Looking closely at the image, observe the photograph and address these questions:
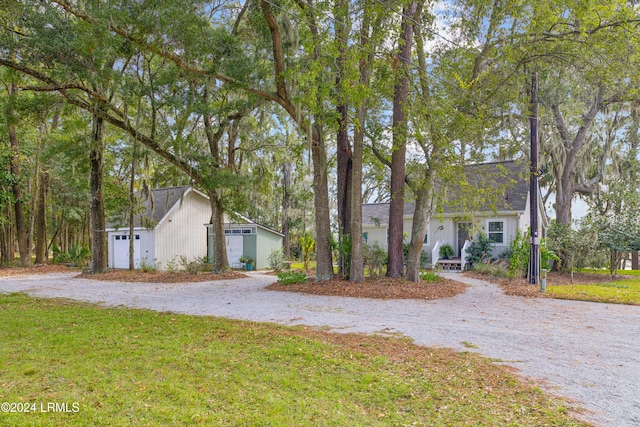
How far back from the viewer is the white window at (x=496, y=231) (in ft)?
59.4

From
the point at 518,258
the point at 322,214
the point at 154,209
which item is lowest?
the point at 518,258

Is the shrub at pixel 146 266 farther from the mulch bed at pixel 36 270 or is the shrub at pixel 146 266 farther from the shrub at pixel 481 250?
the shrub at pixel 481 250

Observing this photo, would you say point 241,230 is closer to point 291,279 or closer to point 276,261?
point 276,261

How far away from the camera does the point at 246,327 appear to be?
6543 millimetres

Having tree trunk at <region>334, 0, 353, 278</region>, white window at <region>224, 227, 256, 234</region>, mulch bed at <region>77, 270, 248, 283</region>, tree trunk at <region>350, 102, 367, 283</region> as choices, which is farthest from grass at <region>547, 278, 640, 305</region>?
white window at <region>224, 227, 256, 234</region>

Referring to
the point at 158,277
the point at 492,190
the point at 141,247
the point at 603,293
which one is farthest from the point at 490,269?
the point at 141,247

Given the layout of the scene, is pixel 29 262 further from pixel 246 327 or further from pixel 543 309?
pixel 543 309

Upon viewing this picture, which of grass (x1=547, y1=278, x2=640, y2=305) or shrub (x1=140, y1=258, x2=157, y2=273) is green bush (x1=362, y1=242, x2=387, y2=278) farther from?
shrub (x1=140, y1=258, x2=157, y2=273)

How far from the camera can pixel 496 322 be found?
23.6ft

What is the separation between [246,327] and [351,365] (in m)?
2.53

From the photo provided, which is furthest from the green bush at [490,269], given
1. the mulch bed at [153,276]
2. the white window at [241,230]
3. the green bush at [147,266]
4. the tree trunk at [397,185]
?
the green bush at [147,266]

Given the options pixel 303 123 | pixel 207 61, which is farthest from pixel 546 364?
pixel 207 61

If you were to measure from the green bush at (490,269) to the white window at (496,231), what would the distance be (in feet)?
5.93

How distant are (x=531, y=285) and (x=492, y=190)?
10.00ft
